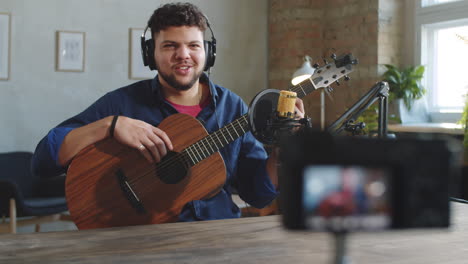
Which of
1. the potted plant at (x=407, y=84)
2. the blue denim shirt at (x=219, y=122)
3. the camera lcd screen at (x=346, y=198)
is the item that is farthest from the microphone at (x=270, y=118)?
the potted plant at (x=407, y=84)

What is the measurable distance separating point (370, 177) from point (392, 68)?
157 inches

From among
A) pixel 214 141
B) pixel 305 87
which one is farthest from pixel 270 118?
pixel 305 87

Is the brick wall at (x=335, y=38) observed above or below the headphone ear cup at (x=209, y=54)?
above

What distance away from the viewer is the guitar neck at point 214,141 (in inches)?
72.3

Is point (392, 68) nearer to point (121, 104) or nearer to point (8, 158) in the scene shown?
point (121, 104)

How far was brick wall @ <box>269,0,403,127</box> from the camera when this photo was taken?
14.5ft

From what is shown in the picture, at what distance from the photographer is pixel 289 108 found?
1.24m

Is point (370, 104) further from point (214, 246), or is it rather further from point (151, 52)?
point (151, 52)

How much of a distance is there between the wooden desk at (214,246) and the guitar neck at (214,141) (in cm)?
50

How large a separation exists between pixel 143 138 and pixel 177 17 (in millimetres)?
548

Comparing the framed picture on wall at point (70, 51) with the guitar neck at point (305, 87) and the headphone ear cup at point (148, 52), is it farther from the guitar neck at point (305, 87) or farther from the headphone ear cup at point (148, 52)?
the guitar neck at point (305, 87)

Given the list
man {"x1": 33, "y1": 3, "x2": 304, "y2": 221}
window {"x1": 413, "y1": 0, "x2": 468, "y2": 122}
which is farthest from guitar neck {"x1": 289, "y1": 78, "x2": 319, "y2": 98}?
window {"x1": 413, "y1": 0, "x2": 468, "y2": 122}

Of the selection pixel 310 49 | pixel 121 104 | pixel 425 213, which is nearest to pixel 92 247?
pixel 425 213

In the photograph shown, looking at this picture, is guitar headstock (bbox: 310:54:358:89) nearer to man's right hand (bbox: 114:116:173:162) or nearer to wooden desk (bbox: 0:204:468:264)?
man's right hand (bbox: 114:116:173:162)
